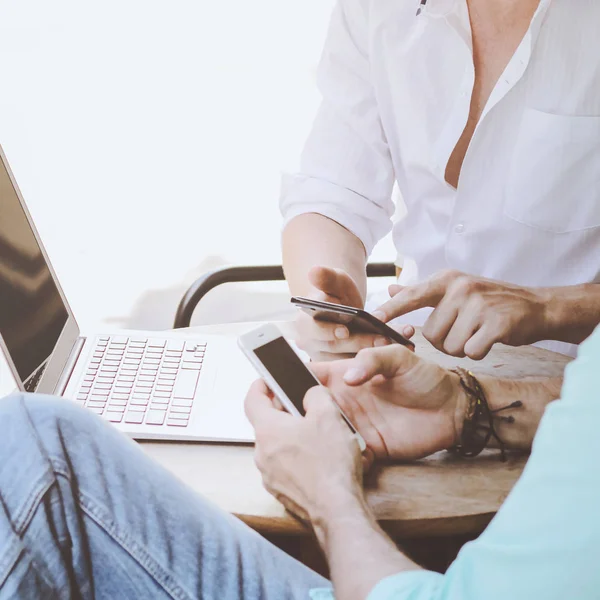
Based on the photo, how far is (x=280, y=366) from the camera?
88 cm

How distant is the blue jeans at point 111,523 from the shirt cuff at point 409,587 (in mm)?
189

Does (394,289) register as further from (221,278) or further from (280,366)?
(221,278)

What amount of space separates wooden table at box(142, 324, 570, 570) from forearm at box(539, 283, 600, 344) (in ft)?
1.14

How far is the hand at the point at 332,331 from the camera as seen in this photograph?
1.09 metres

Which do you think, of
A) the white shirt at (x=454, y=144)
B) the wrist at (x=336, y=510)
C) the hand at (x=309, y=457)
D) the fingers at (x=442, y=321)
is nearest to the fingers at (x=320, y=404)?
the hand at (x=309, y=457)

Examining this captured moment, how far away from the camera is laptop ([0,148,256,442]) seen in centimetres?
93

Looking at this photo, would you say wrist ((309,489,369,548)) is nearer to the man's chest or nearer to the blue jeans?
the blue jeans

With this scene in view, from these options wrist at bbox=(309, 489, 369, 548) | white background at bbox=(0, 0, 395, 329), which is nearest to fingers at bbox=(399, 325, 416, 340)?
wrist at bbox=(309, 489, 369, 548)

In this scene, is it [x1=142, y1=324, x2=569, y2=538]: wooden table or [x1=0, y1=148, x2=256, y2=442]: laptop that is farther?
[x1=0, y1=148, x2=256, y2=442]: laptop

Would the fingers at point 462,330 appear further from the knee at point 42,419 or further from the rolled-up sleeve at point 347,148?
the knee at point 42,419

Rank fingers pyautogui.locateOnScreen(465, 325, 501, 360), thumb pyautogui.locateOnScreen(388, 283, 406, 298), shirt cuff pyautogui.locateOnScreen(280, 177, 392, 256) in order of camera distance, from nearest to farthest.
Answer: fingers pyautogui.locateOnScreen(465, 325, 501, 360) < thumb pyautogui.locateOnScreen(388, 283, 406, 298) < shirt cuff pyautogui.locateOnScreen(280, 177, 392, 256)

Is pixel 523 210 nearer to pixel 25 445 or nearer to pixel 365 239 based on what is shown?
pixel 365 239

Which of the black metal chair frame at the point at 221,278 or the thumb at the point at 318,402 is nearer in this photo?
the thumb at the point at 318,402

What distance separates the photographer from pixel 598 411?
47 cm
